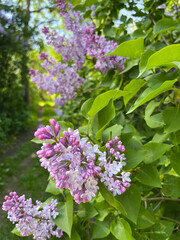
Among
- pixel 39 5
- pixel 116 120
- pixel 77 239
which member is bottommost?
pixel 77 239

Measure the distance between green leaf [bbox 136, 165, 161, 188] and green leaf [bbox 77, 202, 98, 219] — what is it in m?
0.23

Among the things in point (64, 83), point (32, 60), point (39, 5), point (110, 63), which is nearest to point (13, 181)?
point (64, 83)

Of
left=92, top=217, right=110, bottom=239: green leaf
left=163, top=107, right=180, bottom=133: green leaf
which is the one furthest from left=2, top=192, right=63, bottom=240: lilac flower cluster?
left=163, top=107, right=180, bottom=133: green leaf

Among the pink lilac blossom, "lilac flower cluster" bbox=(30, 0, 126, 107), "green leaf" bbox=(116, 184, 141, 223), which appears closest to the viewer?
"green leaf" bbox=(116, 184, 141, 223)

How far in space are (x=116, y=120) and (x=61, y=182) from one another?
0.59m

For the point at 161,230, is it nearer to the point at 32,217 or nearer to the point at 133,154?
the point at 133,154

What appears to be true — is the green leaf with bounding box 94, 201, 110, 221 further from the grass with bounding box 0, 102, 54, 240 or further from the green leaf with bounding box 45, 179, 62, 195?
the grass with bounding box 0, 102, 54, 240

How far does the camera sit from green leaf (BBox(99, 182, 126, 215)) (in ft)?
2.41

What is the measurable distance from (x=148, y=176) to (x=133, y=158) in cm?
13

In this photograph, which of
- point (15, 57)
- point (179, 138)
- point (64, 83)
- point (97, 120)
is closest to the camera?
point (97, 120)

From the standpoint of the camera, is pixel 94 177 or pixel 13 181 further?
pixel 13 181

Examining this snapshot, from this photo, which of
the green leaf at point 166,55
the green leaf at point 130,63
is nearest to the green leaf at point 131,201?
the green leaf at point 166,55

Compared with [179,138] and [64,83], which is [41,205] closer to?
[179,138]

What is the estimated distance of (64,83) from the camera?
1.71 metres
